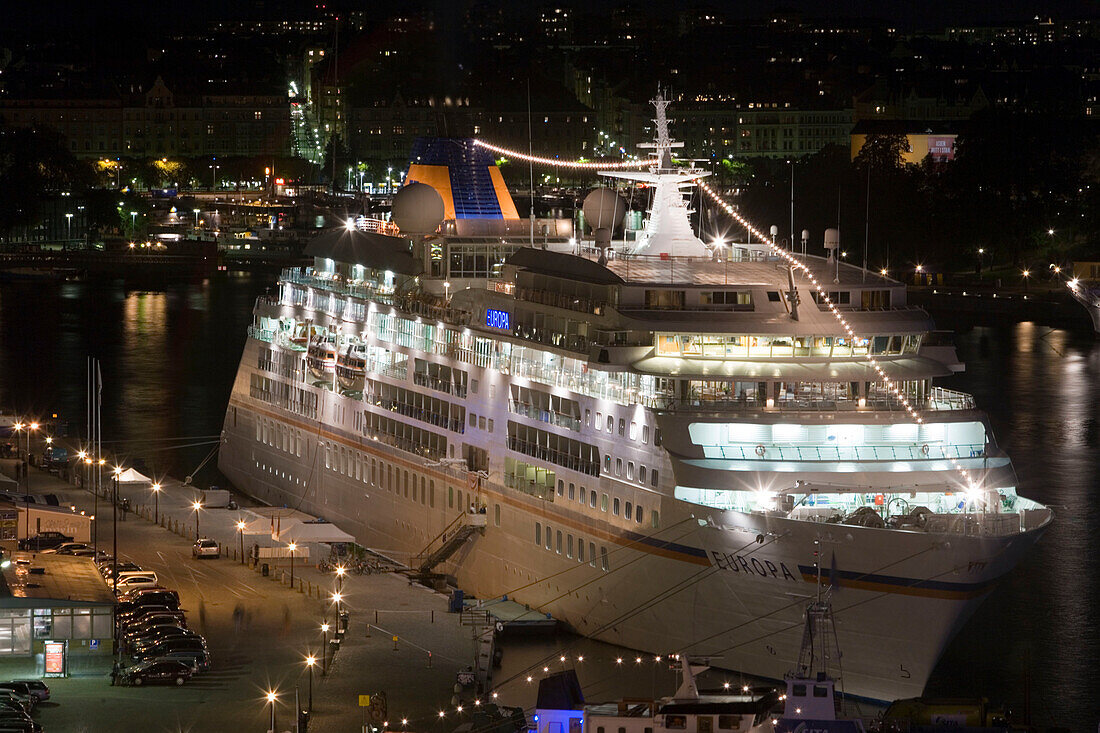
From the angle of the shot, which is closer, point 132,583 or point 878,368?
point 878,368

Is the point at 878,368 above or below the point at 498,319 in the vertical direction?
below

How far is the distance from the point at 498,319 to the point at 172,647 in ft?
27.6

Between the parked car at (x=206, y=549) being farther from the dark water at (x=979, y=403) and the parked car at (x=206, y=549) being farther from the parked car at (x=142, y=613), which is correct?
the dark water at (x=979, y=403)

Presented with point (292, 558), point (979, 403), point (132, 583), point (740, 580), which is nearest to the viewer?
point (740, 580)

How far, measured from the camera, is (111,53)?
17912 cm

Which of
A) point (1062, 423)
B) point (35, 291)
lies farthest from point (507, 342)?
point (35, 291)

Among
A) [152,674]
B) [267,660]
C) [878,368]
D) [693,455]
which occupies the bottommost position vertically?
[267,660]

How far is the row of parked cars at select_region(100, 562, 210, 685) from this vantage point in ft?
95.0

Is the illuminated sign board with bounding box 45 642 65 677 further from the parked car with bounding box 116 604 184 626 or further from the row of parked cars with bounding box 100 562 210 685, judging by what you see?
the parked car with bounding box 116 604 184 626

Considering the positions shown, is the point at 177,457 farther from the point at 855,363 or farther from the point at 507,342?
the point at 855,363

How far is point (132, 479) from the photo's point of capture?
44.5 metres

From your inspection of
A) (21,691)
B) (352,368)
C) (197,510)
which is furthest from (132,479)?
(21,691)

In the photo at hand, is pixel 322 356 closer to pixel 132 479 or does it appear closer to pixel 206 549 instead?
pixel 206 549

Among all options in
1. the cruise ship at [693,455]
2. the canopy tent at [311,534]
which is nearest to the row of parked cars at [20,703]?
the cruise ship at [693,455]
